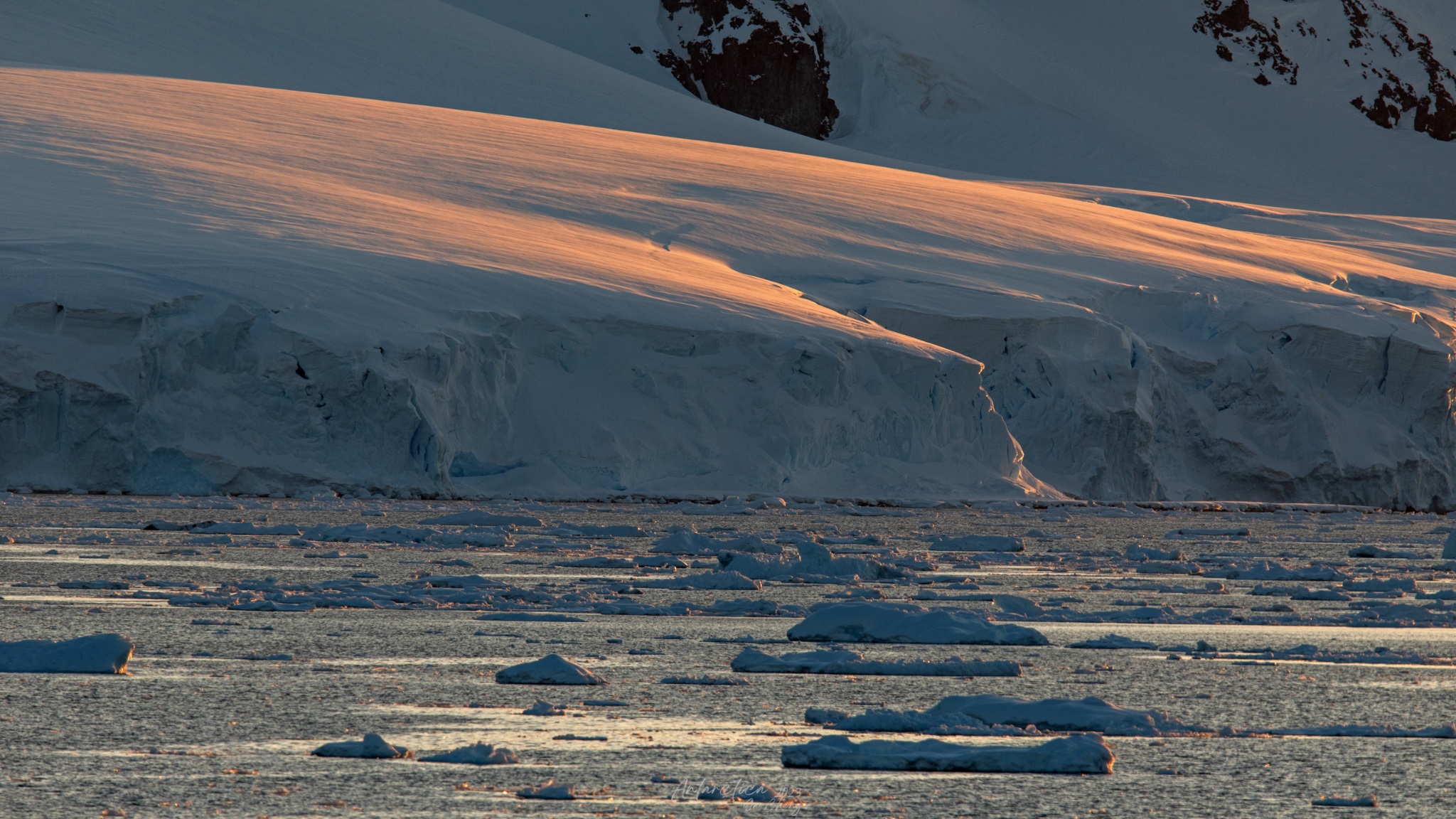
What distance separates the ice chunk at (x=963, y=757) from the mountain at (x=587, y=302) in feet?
57.0

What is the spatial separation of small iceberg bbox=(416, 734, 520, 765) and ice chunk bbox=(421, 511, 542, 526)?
41.9 feet

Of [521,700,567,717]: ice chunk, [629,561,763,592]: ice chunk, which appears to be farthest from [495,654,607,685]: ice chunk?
[629,561,763,592]: ice chunk

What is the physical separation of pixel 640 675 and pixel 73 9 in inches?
1703

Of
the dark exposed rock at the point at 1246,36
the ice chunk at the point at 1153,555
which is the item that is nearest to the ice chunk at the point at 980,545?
the ice chunk at the point at 1153,555

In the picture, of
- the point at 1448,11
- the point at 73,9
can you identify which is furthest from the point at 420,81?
the point at 1448,11

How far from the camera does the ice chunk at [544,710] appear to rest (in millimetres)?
6047

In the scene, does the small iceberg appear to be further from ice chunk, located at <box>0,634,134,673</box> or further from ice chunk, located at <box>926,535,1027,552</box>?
ice chunk, located at <box>926,535,1027,552</box>

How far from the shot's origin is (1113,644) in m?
8.59

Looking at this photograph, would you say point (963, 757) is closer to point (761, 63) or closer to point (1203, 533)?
point (1203, 533)

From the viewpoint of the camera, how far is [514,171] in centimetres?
3625

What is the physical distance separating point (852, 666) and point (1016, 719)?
162 centimetres

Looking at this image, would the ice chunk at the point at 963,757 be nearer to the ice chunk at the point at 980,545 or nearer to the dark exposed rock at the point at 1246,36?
the ice chunk at the point at 980,545

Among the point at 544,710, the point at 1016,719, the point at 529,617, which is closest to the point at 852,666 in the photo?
the point at 1016,719

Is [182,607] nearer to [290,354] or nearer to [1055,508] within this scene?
[290,354]
